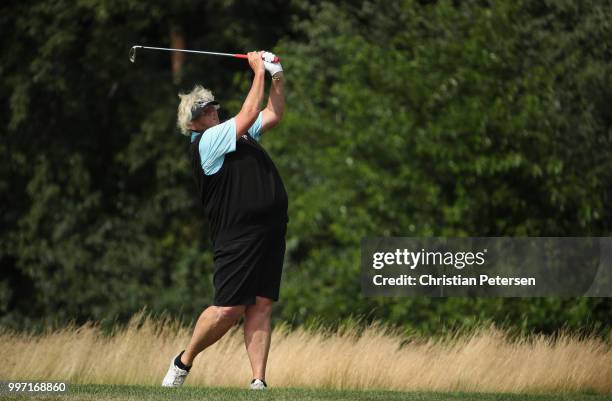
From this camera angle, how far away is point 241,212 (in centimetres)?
687

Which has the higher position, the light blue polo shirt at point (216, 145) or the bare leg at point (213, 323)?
the light blue polo shirt at point (216, 145)

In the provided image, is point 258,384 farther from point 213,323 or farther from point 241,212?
point 241,212

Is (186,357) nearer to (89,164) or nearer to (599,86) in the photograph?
(599,86)

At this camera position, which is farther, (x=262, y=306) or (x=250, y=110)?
(x=262, y=306)

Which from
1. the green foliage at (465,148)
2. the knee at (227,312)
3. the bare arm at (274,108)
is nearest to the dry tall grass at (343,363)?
the knee at (227,312)

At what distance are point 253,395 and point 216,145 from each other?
1.30 metres

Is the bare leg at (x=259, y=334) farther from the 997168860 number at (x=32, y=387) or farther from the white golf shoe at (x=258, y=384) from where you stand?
the 997168860 number at (x=32, y=387)

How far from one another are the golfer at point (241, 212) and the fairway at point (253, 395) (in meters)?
0.32

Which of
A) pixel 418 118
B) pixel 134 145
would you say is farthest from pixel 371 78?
pixel 134 145

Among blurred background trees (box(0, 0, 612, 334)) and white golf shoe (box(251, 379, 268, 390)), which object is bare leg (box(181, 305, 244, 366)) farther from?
blurred background trees (box(0, 0, 612, 334))

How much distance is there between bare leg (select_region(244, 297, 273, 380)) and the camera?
278 inches

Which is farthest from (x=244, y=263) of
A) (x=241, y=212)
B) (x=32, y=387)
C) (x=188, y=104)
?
(x=32, y=387)

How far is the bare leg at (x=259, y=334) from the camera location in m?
7.07

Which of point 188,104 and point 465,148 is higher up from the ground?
point 188,104
